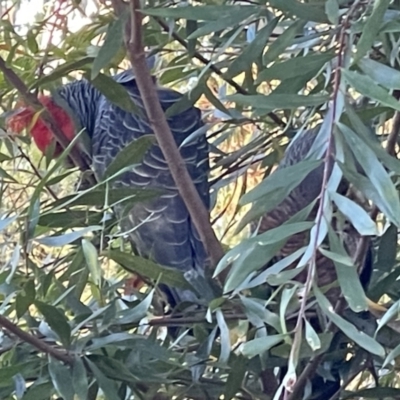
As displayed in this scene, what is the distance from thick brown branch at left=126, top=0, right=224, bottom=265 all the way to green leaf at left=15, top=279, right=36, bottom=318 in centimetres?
12

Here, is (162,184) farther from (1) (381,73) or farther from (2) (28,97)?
(1) (381,73)

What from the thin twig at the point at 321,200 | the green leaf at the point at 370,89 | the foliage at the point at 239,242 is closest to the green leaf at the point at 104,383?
the foliage at the point at 239,242

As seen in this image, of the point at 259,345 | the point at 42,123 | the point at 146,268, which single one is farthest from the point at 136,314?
the point at 42,123

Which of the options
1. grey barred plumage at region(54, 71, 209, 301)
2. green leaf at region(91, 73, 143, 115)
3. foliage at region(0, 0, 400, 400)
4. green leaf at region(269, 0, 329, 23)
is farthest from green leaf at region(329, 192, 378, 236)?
grey barred plumage at region(54, 71, 209, 301)

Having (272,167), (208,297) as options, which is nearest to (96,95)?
(272,167)

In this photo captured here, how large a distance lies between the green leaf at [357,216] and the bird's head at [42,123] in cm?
26

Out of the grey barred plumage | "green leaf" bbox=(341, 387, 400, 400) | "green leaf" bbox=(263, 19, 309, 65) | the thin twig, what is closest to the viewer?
the thin twig

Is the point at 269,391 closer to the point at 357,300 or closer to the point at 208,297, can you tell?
the point at 208,297

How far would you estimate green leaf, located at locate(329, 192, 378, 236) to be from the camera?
338 mm

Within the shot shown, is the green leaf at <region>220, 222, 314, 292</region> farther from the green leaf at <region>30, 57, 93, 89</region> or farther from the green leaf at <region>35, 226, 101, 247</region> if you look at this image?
the green leaf at <region>30, 57, 93, 89</region>

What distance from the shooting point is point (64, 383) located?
42cm

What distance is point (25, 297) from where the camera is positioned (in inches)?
17.9

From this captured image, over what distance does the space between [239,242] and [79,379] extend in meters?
0.16

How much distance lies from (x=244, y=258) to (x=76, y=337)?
6.1 inches
